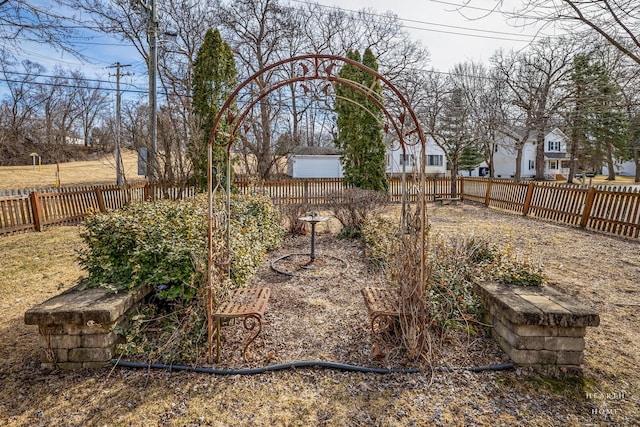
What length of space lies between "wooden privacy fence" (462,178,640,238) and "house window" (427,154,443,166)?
1650 centimetres

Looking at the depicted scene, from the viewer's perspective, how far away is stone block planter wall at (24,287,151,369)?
8.04 ft

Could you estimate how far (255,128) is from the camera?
55.2 ft

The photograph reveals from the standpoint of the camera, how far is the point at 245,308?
9.29 feet

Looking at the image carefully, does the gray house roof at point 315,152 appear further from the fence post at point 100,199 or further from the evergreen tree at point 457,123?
the fence post at point 100,199

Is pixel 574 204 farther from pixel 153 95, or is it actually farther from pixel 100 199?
pixel 100 199

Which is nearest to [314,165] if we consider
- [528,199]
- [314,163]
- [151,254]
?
[314,163]

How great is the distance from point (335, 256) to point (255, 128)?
40.6ft

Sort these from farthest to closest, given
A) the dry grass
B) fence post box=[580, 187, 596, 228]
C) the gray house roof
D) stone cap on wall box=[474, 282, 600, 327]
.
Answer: the gray house roof < the dry grass < fence post box=[580, 187, 596, 228] < stone cap on wall box=[474, 282, 600, 327]

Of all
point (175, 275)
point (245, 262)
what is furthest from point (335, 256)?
point (175, 275)

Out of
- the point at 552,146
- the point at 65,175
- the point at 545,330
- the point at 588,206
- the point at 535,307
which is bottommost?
the point at 545,330

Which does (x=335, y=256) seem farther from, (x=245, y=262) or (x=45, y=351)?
(x=45, y=351)

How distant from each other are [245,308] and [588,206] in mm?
8965

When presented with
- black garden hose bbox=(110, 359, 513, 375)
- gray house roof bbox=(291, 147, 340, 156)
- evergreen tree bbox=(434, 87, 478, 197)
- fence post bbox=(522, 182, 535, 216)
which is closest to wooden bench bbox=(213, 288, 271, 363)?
black garden hose bbox=(110, 359, 513, 375)

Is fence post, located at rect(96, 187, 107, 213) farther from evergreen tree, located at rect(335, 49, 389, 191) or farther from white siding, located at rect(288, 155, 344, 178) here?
white siding, located at rect(288, 155, 344, 178)
